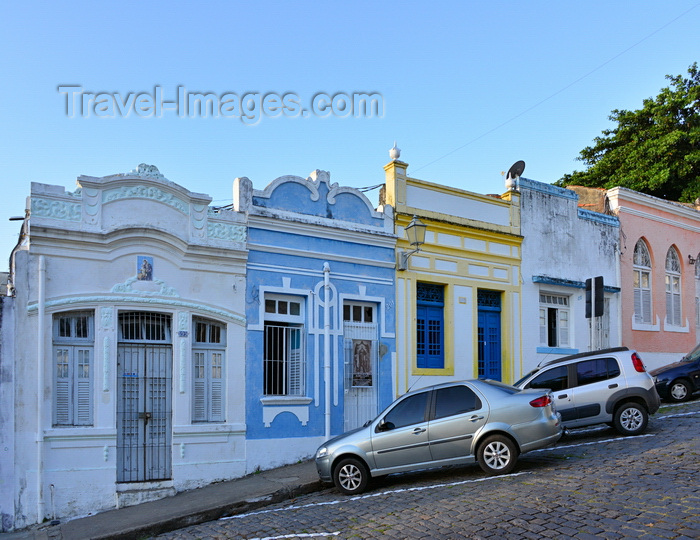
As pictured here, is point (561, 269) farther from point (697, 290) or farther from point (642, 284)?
point (697, 290)

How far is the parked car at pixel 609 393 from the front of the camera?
13070mm

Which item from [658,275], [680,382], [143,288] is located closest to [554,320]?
[680,382]

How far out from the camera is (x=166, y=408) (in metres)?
12.7

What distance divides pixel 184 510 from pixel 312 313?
485 centimetres

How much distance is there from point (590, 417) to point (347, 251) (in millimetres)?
5666

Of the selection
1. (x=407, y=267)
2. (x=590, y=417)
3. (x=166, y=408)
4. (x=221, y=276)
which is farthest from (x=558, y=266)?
(x=166, y=408)

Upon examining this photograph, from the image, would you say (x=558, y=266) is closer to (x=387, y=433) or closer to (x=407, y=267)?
(x=407, y=267)

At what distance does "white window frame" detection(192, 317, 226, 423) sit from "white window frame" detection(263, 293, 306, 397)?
3.13ft

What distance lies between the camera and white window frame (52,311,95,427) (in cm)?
1176

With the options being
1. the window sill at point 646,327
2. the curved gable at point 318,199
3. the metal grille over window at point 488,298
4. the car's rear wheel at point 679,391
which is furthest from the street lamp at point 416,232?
the window sill at point 646,327

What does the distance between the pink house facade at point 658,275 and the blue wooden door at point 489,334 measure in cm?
532

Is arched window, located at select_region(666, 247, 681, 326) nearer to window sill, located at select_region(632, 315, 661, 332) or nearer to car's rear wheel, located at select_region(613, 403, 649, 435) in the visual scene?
window sill, located at select_region(632, 315, 661, 332)

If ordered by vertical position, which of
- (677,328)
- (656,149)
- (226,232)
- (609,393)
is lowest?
(609,393)

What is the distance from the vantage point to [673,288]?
23.5m
